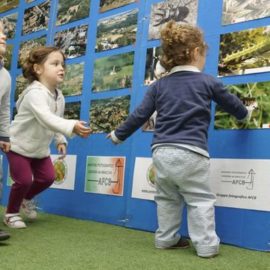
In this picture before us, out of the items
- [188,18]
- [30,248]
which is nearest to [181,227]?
[30,248]

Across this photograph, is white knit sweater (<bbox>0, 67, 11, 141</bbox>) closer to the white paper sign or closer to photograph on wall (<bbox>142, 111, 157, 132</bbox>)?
photograph on wall (<bbox>142, 111, 157, 132</bbox>)

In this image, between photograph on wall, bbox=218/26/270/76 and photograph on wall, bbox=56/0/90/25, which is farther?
photograph on wall, bbox=56/0/90/25

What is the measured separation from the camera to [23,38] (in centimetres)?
294

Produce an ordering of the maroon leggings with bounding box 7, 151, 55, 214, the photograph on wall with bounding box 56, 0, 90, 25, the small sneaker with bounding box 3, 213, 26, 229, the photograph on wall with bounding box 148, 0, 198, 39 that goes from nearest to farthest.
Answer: the photograph on wall with bounding box 148, 0, 198, 39 < the small sneaker with bounding box 3, 213, 26, 229 < the maroon leggings with bounding box 7, 151, 55, 214 < the photograph on wall with bounding box 56, 0, 90, 25

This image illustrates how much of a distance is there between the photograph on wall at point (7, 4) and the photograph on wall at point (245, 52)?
1.83m

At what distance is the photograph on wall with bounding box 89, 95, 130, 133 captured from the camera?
83.7 inches

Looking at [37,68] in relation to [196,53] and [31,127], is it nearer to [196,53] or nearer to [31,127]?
[31,127]

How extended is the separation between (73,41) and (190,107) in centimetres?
117

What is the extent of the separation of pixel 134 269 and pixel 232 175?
0.56 m

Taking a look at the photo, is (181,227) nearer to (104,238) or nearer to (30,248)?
(104,238)

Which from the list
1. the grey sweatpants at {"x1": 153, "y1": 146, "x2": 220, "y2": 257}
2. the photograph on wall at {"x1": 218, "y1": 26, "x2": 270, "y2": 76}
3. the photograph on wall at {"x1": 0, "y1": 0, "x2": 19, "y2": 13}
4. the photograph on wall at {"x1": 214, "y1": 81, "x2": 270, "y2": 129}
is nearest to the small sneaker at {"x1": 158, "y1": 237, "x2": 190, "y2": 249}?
the grey sweatpants at {"x1": 153, "y1": 146, "x2": 220, "y2": 257}

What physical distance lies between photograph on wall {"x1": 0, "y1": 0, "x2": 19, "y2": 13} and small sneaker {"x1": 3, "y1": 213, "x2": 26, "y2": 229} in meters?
1.61

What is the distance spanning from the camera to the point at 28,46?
2879 mm

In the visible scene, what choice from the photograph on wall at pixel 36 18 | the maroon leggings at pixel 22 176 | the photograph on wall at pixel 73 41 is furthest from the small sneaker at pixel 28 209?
the photograph on wall at pixel 36 18
